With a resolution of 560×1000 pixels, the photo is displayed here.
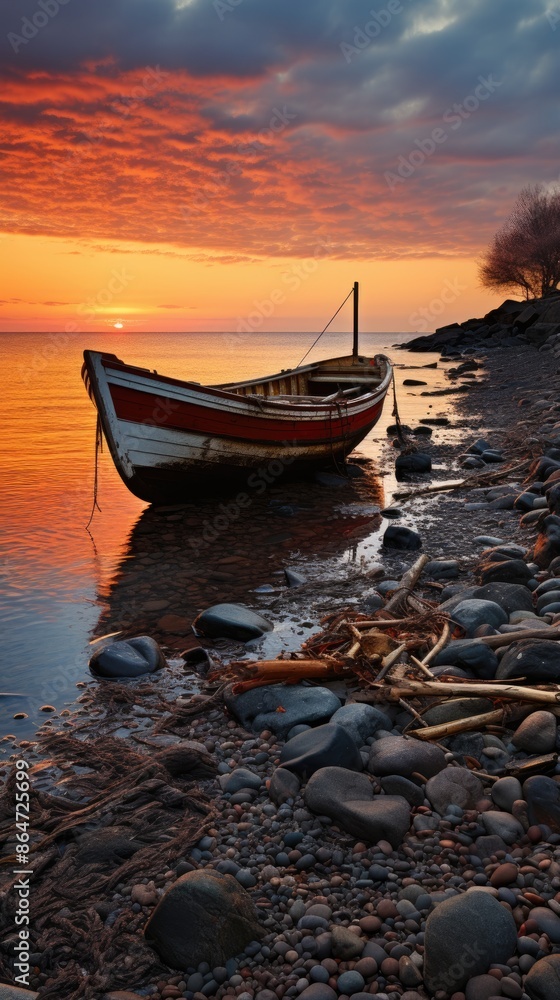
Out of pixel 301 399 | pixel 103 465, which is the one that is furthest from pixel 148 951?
pixel 103 465

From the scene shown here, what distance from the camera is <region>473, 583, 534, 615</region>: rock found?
19.0 ft

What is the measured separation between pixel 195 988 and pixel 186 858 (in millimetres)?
695

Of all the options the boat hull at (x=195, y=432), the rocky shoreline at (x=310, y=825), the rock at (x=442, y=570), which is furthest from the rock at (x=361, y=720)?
the boat hull at (x=195, y=432)

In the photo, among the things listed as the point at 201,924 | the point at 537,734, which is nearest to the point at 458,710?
the point at 537,734

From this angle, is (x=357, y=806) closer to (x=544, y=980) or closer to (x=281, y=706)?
(x=544, y=980)

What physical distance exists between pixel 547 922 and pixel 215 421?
9071 millimetres

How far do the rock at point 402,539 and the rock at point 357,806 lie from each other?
561 cm

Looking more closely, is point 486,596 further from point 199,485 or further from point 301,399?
point 301,399

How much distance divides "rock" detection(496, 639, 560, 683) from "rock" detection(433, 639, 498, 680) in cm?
13

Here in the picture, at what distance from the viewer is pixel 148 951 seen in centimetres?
269

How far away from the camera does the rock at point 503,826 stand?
3109mm

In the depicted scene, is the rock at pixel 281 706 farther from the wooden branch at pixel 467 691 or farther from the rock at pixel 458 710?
the rock at pixel 458 710

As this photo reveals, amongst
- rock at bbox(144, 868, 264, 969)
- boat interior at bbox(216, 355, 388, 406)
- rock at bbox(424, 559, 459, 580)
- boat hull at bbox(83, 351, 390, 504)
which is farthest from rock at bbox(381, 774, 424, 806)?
boat interior at bbox(216, 355, 388, 406)

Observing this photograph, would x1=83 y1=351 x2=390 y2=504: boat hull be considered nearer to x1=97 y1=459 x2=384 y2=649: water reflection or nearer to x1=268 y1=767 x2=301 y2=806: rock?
x1=97 y1=459 x2=384 y2=649: water reflection
